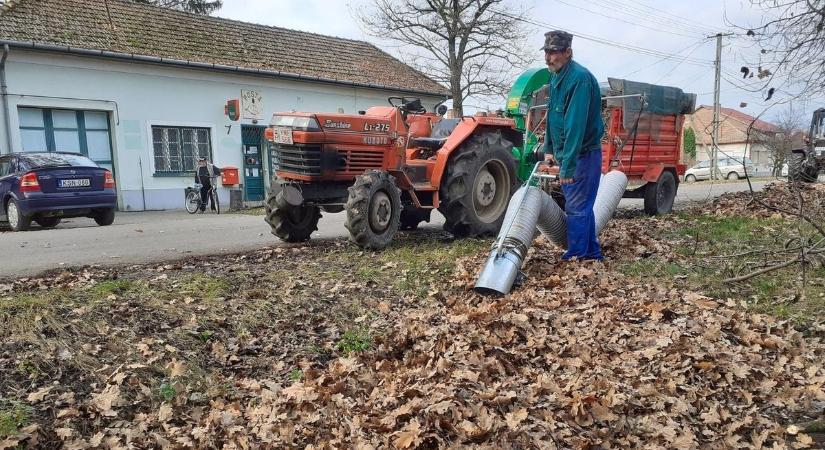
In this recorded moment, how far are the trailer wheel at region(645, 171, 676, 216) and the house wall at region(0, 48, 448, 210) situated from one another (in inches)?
294

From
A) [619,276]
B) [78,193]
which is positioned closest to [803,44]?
Answer: [619,276]

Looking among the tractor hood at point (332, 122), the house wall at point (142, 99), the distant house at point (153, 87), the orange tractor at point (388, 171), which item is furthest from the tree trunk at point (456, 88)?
the tractor hood at point (332, 122)

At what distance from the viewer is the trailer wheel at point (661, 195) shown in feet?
36.8

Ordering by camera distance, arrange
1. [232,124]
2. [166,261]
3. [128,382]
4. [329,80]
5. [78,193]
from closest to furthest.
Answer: [128,382] → [166,261] → [78,193] → [232,124] → [329,80]

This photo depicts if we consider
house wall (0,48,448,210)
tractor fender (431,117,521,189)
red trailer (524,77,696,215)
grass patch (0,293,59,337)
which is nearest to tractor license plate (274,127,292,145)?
tractor fender (431,117,521,189)

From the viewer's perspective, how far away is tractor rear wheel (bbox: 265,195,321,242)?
7855 mm

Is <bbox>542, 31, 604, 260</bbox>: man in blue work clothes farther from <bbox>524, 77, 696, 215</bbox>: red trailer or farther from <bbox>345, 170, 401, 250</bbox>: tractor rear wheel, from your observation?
<bbox>524, 77, 696, 215</bbox>: red trailer

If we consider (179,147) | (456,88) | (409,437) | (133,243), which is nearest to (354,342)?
(409,437)

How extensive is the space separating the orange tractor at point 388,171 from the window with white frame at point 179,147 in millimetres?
10918

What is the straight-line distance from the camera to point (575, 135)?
18.5 feet

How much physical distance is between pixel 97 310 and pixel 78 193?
8.09 metres

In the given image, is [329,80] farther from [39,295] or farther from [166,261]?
[39,295]

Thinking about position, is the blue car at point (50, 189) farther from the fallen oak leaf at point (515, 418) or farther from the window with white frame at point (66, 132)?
the fallen oak leaf at point (515, 418)

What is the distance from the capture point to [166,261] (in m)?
6.82
